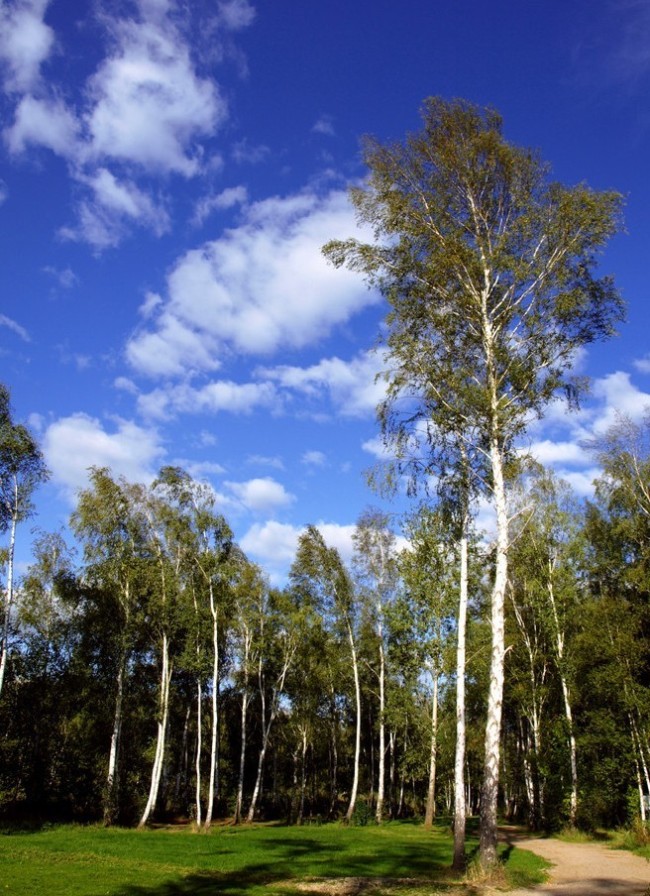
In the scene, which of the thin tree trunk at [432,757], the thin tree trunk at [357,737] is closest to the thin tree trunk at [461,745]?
the thin tree trunk at [432,757]

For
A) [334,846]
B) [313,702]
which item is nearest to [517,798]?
[313,702]

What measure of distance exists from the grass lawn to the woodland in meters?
2.19

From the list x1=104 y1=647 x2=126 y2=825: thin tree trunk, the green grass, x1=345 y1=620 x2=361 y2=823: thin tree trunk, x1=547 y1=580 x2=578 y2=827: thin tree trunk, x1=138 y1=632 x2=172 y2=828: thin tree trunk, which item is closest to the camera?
the green grass

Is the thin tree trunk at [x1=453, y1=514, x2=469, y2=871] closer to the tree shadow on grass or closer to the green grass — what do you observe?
the tree shadow on grass

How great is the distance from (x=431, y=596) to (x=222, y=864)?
14.8 meters

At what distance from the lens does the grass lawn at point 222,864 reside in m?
12.5

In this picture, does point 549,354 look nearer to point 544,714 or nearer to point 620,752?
point 620,752

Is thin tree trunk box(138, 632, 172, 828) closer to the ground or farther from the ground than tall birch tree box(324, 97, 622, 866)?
closer to the ground

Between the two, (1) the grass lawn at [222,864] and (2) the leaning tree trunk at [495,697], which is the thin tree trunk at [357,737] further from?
(2) the leaning tree trunk at [495,697]

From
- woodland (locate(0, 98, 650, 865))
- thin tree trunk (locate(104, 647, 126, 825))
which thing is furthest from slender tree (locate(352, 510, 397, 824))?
thin tree trunk (locate(104, 647, 126, 825))

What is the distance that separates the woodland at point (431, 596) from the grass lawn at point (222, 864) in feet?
7.19

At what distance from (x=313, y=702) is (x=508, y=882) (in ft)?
108

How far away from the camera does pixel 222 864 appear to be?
649 inches

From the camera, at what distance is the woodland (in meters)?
15.3
